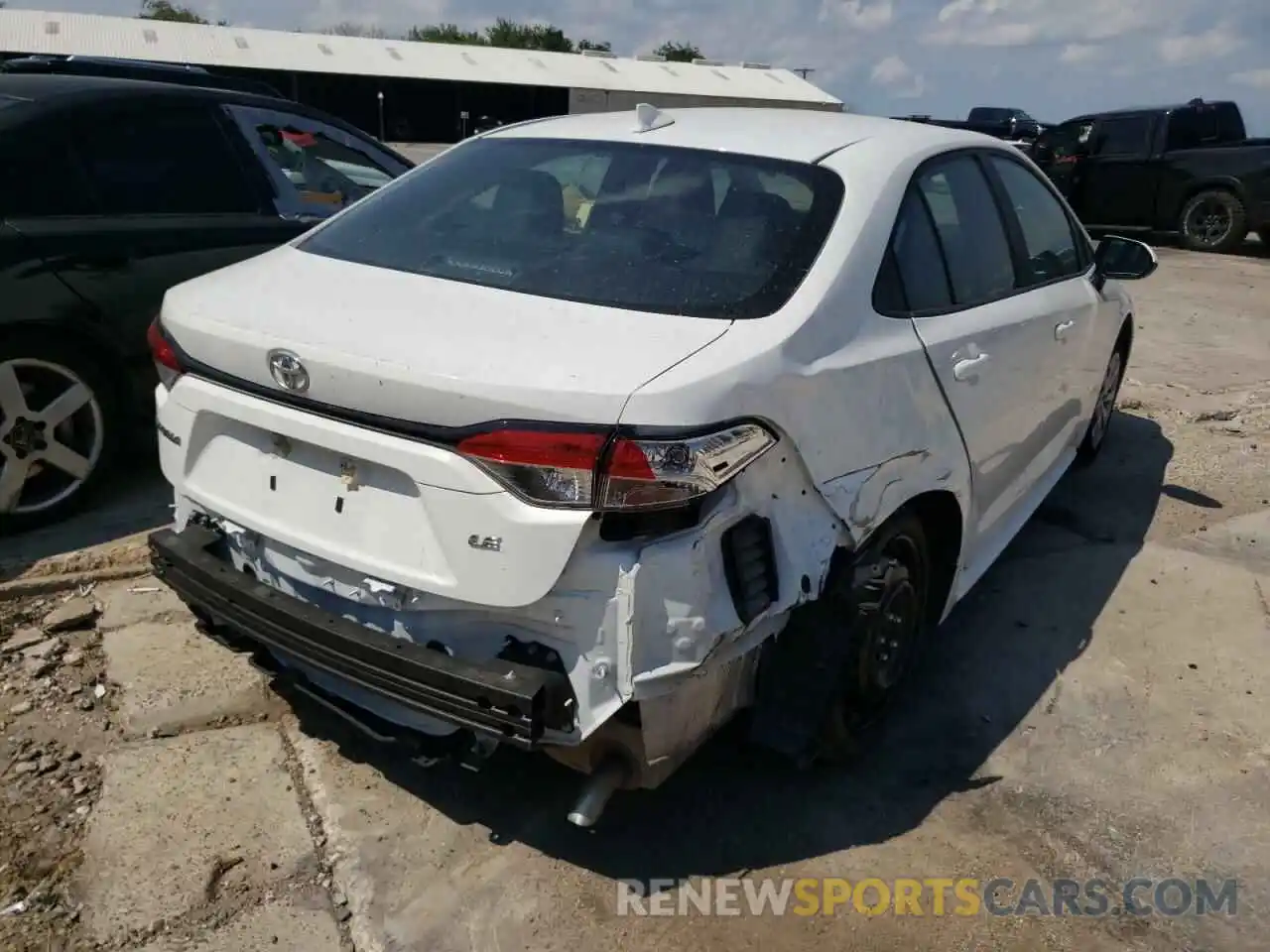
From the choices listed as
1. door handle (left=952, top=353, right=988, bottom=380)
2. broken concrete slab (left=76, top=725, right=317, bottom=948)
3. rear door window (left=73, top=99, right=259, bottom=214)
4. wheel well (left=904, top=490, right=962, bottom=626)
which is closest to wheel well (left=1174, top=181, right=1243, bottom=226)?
door handle (left=952, top=353, right=988, bottom=380)

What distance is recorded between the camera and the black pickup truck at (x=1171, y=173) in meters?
13.1

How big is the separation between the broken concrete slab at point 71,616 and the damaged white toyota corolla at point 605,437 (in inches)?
42.3

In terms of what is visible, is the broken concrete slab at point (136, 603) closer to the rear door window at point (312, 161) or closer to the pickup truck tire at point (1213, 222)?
the rear door window at point (312, 161)

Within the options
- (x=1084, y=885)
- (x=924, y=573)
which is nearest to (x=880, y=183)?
(x=924, y=573)

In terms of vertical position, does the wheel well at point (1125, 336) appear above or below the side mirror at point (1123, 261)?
below

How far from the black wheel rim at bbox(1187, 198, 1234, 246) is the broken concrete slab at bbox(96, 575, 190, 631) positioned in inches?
545

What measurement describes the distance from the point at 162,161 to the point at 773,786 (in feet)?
12.0

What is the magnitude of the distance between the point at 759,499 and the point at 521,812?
46.5 inches

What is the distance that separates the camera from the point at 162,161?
4539 millimetres

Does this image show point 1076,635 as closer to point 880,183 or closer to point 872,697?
point 872,697

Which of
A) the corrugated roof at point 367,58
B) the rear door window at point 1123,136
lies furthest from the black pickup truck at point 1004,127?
the corrugated roof at point 367,58

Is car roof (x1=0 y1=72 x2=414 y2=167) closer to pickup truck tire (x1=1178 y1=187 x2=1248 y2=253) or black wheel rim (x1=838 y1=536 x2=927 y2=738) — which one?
black wheel rim (x1=838 y1=536 x2=927 y2=738)

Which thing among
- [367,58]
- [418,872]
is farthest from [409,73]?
[418,872]

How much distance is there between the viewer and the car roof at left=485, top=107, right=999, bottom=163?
9.89 feet
